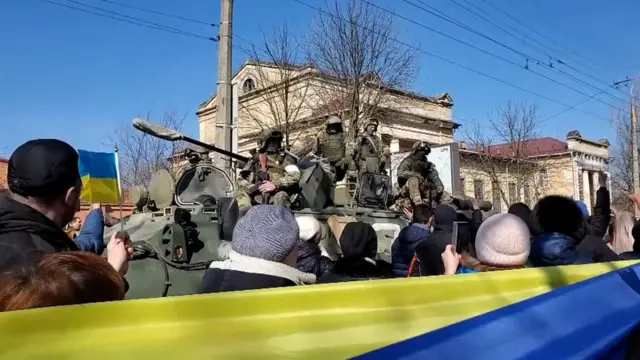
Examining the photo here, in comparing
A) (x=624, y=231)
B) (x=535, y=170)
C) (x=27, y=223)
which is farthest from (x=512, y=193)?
(x=27, y=223)

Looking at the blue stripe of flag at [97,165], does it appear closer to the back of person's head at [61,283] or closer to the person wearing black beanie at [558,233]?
the person wearing black beanie at [558,233]

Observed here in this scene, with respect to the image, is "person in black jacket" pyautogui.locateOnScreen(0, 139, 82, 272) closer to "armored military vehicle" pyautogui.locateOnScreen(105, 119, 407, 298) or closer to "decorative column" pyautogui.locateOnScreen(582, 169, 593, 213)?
"armored military vehicle" pyautogui.locateOnScreen(105, 119, 407, 298)

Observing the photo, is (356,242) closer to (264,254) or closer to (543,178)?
(264,254)

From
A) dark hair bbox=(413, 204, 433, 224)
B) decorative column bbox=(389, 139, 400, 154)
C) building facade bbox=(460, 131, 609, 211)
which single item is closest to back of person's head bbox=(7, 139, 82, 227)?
dark hair bbox=(413, 204, 433, 224)

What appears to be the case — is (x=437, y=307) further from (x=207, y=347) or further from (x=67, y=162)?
(x=67, y=162)

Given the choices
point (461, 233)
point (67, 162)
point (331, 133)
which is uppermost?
point (331, 133)

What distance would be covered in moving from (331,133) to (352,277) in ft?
17.4

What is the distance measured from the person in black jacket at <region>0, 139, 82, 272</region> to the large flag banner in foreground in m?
0.97

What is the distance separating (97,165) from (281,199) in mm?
7203

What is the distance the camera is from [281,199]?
7.95m

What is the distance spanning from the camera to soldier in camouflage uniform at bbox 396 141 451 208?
10.4 m

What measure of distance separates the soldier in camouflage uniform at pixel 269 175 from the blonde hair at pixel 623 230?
350 cm

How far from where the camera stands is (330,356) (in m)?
1.73

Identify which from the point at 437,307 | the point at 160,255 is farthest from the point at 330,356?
the point at 160,255
